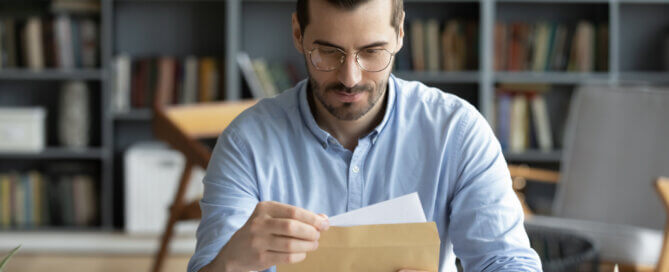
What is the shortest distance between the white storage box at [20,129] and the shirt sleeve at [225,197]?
244 cm

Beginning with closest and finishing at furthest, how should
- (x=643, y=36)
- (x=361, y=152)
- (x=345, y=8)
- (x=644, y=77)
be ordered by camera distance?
(x=345, y=8)
(x=361, y=152)
(x=644, y=77)
(x=643, y=36)

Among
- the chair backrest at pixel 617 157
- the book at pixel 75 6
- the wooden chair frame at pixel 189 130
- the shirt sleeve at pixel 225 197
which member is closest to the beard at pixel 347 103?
the shirt sleeve at pixel 225 197

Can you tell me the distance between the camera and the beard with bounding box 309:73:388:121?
125 centimetres

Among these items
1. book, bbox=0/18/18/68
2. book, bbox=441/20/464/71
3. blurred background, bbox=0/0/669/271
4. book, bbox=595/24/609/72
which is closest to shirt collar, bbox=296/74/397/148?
blurred background, bbox=0/0/669/271

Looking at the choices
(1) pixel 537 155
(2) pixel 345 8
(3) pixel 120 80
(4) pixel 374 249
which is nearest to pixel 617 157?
(1) pixel 537 155

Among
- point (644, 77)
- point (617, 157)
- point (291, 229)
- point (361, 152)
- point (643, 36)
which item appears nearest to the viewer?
point (291, 229)

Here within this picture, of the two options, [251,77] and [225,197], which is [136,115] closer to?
[251,77]

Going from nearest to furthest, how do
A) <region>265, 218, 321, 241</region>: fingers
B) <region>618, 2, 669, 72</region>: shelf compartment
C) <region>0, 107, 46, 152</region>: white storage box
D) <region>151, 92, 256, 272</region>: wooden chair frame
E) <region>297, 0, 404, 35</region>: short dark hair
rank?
<region>265, 218, 321, 241</region>: fingers
<region>297, 0, 404, 35</region>: short dark hair
<region>151, 92, 256, 272</region>: wooden chair frame
<region>0, 107, 46, 152</region>: white storage box
<region>618, 2, 669, 72</region>: shelf compartment

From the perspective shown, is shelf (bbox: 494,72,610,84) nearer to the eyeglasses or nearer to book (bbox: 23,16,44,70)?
book (bbox: 23,16,44,70)

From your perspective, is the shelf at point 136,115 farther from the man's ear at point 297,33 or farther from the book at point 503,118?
the man's ear at point 297,33

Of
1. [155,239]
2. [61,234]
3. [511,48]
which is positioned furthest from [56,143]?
[511,48]

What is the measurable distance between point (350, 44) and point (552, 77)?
8.18ft

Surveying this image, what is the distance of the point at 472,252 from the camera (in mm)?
1245

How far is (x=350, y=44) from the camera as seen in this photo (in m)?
1.20
